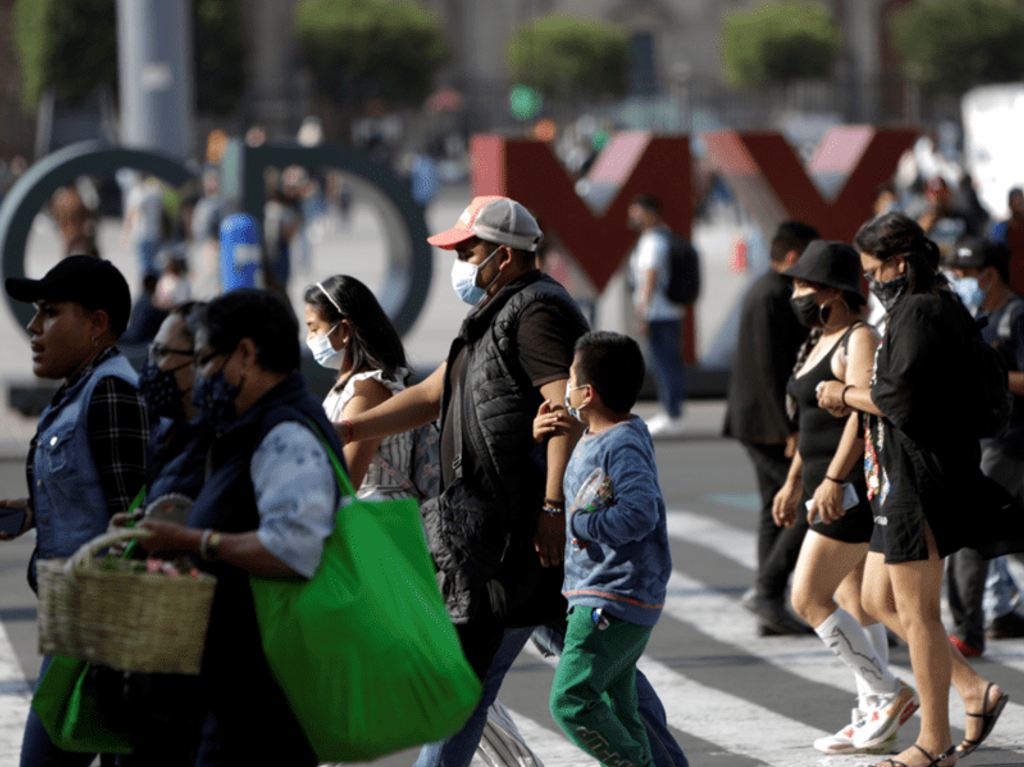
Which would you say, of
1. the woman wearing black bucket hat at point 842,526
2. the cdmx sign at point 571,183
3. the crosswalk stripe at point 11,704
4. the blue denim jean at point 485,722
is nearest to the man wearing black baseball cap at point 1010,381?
the woman wearing black bucket hat at point 842,526

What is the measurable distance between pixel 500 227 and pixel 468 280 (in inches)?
10.6

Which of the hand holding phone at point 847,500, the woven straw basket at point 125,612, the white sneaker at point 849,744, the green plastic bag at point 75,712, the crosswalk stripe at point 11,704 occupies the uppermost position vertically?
the woven straw basket at point 125,612

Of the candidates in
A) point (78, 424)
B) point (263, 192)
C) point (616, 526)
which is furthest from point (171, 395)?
point (263, 192)

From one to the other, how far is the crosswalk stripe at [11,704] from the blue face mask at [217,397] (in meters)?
2.65

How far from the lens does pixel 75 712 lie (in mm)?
4695

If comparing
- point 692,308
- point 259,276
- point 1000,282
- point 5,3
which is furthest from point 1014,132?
point 5,3

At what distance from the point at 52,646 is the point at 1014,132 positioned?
1035 inches

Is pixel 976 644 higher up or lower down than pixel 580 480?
lower down

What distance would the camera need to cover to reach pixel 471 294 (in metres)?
6.34

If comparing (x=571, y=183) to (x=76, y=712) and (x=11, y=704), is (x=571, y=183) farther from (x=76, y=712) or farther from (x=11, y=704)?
(x=76, y=712)

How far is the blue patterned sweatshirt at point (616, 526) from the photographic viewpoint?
5.71m

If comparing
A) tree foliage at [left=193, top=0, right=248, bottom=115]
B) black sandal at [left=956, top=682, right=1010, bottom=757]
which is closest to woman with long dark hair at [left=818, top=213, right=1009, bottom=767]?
black sandal at [left=956, top=682, right=1010, bottom=757]

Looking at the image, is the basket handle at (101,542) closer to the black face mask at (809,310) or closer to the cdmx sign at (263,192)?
the black face mask at (809,310)

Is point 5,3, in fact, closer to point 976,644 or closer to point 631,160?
point 631,160
